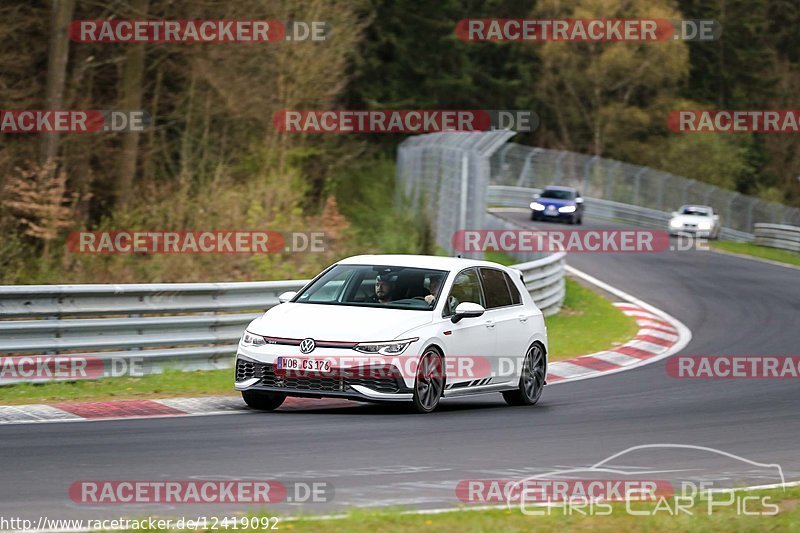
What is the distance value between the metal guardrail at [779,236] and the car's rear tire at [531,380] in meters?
34.0

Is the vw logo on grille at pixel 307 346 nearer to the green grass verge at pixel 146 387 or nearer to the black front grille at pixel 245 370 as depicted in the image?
the black front grille at pixel 245 370

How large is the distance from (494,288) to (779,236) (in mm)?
36346

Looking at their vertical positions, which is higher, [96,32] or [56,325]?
[96,32]

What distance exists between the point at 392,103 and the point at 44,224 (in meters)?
40.2

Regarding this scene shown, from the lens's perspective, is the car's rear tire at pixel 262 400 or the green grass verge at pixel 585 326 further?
the green grass verge at pixel 585 326

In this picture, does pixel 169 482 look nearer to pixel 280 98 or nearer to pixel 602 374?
pixel 602 374

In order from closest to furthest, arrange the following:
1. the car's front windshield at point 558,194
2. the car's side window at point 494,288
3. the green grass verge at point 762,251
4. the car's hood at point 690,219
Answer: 1. the car's side window at point 494,288
2. the green grass verge at point 762,251
3. the car's hood at point 690,219
4. the car's front windshield at point 558,194

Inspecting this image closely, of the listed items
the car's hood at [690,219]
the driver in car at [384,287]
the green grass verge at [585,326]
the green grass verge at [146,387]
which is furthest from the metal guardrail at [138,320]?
the car's hood at [690,219]

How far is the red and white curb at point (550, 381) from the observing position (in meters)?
12.3

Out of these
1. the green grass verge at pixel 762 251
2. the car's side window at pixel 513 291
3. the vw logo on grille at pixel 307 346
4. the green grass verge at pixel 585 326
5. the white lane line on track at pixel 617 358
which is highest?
the green grass verge at pixel 762 251

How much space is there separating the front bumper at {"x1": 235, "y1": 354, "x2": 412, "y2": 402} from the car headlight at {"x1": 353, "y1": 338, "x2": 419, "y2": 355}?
0.16m

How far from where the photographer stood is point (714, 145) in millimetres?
79375

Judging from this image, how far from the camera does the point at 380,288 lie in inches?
529

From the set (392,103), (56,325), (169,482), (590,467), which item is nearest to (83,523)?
(169,482)
